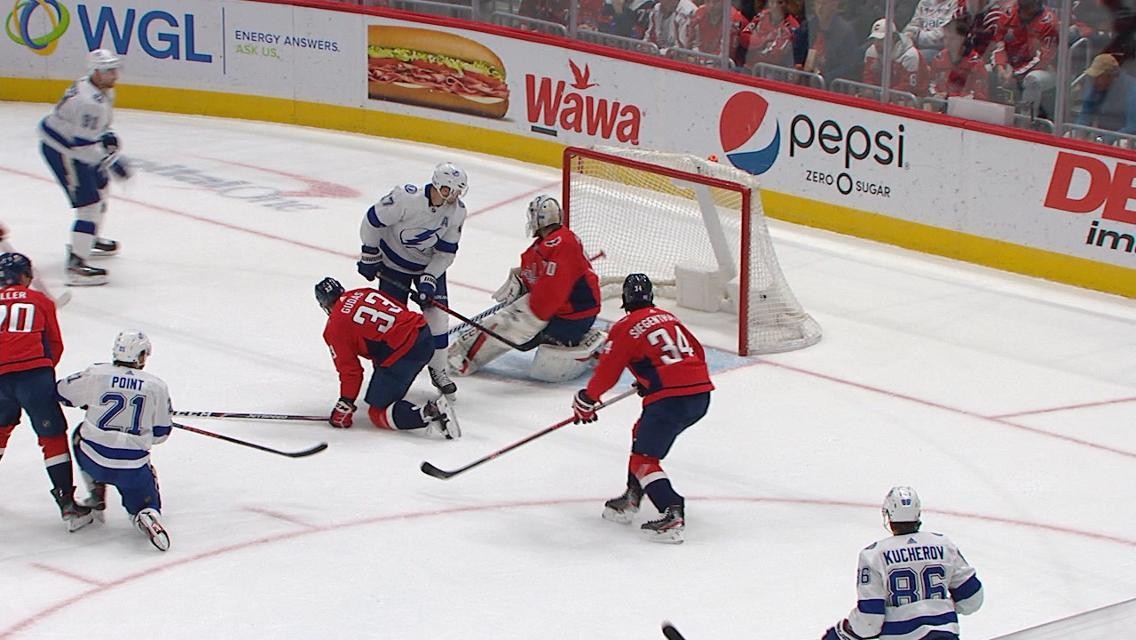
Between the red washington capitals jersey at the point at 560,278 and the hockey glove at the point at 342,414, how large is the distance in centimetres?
119

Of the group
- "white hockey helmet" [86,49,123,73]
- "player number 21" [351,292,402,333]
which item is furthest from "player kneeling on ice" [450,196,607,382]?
"white hockey helmet" [86,49,123,73]

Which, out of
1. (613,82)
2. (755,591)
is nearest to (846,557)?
(755,591)

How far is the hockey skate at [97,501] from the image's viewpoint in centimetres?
674

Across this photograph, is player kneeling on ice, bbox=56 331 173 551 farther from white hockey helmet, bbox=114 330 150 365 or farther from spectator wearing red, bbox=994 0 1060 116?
spectator wearing red, bbox=994 0 1060 116

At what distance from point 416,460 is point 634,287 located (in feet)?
4.63

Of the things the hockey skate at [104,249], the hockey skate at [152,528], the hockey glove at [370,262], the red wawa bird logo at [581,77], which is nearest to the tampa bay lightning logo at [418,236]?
the hockey glove at [370,262]

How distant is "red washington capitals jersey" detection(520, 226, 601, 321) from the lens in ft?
28.1

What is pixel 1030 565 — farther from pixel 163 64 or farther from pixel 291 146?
pixel 163 64

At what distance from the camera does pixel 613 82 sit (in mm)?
12828

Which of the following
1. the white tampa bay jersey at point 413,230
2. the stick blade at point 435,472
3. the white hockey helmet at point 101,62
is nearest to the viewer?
the stick blade at point 435,472

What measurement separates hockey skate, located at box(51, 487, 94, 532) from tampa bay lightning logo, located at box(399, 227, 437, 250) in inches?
89.5

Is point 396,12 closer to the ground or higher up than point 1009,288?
higher up

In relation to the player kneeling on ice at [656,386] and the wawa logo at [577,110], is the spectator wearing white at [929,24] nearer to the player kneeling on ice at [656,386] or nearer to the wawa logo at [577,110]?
the wawa logo at [577,110]

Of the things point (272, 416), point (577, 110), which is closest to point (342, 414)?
point (272, 416)
